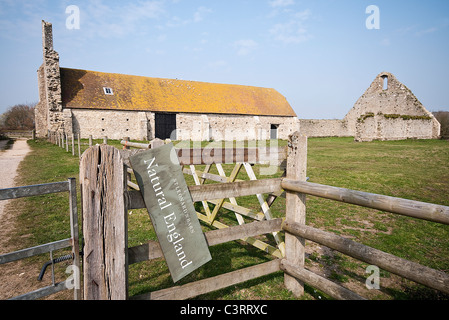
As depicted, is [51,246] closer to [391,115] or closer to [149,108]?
[149,108]

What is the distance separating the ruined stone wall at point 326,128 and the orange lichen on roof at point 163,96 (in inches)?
147

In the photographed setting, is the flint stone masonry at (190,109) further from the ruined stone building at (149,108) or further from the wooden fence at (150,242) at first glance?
the wooden fence at (150,242)

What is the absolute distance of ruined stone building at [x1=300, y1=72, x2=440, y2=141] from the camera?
27.9 meters

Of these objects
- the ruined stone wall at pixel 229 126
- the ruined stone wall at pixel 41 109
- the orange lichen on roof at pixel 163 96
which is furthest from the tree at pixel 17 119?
the ruined stone wall at pixel 229 126

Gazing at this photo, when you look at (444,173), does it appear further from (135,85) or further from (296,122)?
(135,85)

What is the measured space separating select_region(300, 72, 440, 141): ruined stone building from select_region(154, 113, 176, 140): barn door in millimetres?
18546

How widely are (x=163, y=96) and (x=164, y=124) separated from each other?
3293 millimetres

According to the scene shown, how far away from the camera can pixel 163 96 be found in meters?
29.3

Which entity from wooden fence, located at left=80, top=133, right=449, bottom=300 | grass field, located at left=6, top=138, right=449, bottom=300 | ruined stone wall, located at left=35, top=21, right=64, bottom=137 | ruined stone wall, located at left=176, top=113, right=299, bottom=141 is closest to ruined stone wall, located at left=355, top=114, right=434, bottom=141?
ruined stone wall, located at left=176, top=113, right=299, bottom=141

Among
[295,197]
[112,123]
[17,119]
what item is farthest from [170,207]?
[17,119]

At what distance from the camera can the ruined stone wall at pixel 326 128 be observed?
37.5 m

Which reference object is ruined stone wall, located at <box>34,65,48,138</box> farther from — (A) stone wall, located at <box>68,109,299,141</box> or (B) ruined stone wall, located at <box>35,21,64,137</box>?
(A) stone wall, located at <box>68,109,299,141</box>

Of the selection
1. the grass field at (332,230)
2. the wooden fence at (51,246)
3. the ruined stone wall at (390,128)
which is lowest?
the grass field at (332,230)
